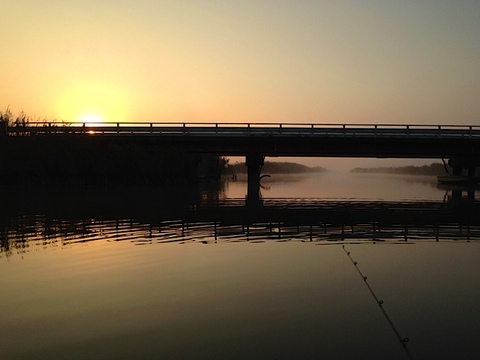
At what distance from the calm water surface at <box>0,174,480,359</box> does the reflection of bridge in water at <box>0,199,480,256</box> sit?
0.40 feet

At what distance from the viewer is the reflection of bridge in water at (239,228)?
12.7 metres

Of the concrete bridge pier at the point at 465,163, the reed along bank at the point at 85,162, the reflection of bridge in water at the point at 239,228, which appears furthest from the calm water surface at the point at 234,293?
→ the concrete bridge pier at the point at 465,163

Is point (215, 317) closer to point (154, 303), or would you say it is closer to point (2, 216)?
point (154, 303)

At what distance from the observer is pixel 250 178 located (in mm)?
50000

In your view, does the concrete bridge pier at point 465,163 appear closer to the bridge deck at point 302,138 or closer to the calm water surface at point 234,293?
the bridge deck at point 302,138

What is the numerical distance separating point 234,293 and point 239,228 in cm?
797

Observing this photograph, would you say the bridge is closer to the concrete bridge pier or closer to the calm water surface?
the concrete bridge pier

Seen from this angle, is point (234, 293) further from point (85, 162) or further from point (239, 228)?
point (85, 162)

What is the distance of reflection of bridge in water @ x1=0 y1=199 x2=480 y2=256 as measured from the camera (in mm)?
12695

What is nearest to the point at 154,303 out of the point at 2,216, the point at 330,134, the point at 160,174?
the point at 2,216

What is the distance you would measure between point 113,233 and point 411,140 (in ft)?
125

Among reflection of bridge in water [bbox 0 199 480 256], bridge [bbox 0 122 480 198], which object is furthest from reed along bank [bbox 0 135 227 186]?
reflection of bridge in water [bbox 0 199 480 256]

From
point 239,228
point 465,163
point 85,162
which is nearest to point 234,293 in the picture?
point 239,228

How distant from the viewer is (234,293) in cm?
725
